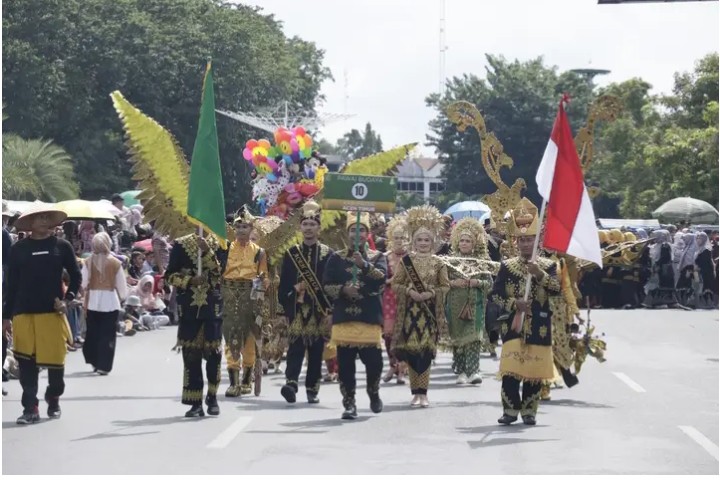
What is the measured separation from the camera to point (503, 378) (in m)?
15.2

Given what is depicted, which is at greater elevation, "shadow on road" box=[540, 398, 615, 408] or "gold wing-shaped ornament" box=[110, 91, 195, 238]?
"gold wing-shaped ornament" box=[110, 91, 195, 238]

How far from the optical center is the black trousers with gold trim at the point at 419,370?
16734mm

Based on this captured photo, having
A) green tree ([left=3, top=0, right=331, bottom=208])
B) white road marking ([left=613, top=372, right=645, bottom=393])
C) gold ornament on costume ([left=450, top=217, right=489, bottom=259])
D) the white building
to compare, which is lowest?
white road marking ([left=613, top=372, right=645, bottom=393])

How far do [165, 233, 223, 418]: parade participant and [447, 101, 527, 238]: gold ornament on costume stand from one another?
5.41 metres

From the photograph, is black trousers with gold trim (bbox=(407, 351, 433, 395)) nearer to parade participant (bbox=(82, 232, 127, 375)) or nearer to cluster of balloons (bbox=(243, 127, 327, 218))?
parade participant (bbox=(82, 232, 127, 375))

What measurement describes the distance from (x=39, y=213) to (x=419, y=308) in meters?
3.84

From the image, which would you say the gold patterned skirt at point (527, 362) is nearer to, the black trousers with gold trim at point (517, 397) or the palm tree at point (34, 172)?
the black trousers with gold trim at point (517, 397)

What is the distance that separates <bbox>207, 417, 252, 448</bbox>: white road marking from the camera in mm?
13578

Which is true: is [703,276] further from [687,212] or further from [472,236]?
[472,236]

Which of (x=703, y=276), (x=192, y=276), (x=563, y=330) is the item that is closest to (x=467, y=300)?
(x=563, y=330)

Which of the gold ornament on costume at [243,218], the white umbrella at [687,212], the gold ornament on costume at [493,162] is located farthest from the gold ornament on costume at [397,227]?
the white umbrella at [687,212]

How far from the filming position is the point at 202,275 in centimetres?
1552

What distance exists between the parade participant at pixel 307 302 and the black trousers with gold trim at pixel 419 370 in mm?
936

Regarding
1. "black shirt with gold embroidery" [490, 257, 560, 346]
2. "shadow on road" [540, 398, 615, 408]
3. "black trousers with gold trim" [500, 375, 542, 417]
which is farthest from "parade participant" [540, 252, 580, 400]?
"black trousers with gold trim" [500, 375, 542, 417]
